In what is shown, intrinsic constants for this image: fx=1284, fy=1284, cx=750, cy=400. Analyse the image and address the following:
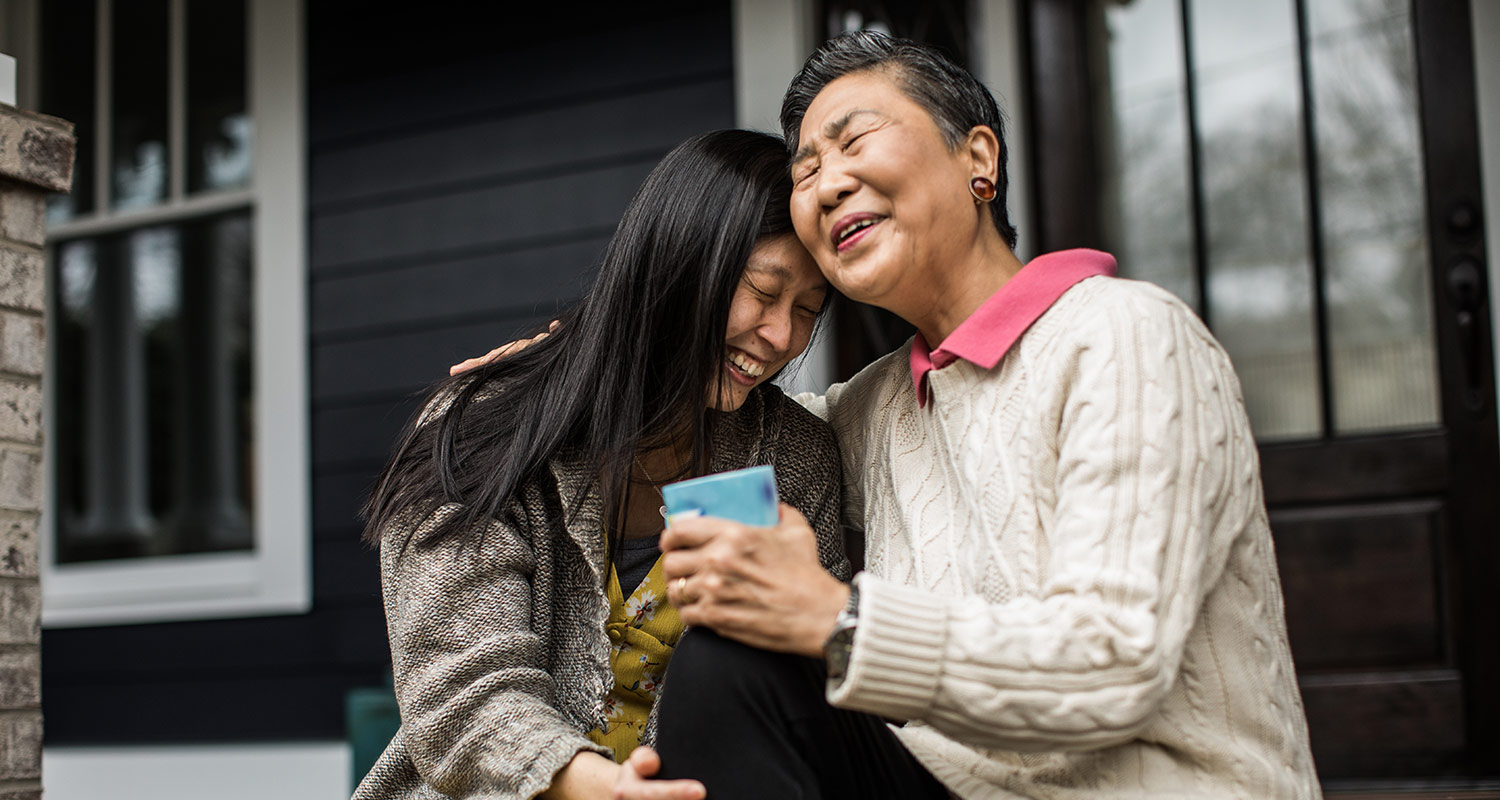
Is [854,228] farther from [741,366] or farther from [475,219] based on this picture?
[475,219]

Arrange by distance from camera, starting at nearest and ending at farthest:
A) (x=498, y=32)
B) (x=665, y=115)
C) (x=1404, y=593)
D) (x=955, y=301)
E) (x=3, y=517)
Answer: (x=955, y=301)
(x=3, y=517)
(x=1404, y=593)
(x=665, y=115)
(x=498, y=32)

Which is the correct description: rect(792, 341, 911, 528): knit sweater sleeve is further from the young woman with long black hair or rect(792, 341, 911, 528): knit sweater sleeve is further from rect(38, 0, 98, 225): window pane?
rect(38, 0, 98, 225): window pane

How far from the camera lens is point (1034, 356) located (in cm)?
135

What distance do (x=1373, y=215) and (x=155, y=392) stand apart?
3.52 metres

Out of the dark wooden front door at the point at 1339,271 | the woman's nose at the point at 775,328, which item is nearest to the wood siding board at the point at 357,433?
the dark wooden front door at the point at 1339,271

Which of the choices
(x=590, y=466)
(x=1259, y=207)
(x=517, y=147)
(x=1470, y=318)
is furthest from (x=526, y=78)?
(x=1470, y=318)

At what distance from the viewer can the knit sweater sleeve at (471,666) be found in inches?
54.2

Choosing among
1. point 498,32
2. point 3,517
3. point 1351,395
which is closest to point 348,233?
point 498,32

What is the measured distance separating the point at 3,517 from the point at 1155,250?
8.02ft

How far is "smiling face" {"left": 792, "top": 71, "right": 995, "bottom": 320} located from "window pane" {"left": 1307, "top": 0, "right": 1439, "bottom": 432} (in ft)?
5.63

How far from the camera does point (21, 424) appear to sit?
5.89 feet

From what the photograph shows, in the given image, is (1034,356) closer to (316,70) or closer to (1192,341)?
(1192,341)

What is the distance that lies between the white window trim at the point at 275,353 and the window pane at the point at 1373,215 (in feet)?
8.89

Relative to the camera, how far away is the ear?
1513mm
